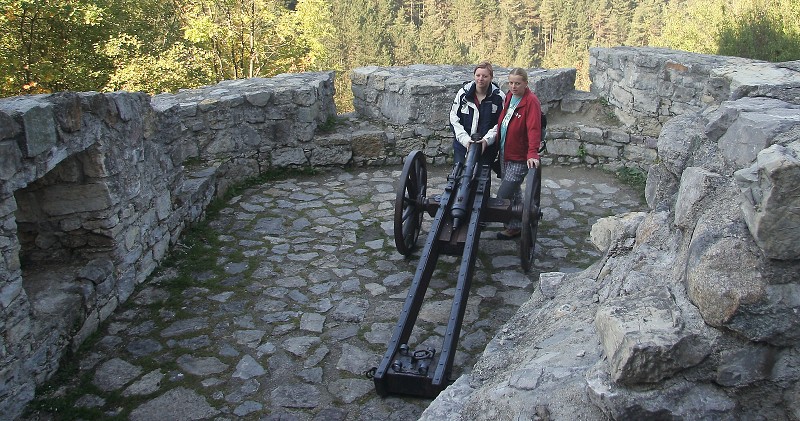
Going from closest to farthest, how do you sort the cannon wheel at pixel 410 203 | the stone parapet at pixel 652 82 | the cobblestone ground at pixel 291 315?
the cobblestone ground at pixel 291 315 < the cannon wheel at pixel 410 203 < the stone parapet at pixel 652 82

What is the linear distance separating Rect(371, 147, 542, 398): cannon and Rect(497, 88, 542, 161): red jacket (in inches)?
9.5

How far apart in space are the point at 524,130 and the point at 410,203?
0.99 meters

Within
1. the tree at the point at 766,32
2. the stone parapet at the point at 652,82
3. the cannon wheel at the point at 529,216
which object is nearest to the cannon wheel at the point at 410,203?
the cannon wheel at the point at 529,216

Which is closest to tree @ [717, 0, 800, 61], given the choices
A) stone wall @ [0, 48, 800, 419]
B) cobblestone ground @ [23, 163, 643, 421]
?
stone wall @ [0, 48, 800, 419]

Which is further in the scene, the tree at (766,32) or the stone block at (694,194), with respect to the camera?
the tree at (766,32)

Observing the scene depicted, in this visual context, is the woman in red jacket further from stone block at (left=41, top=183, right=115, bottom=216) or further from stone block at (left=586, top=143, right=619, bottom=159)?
stone block at (left=41, top=183, right=115, bottom=216)

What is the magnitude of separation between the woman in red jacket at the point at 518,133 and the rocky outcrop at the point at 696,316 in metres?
1.95

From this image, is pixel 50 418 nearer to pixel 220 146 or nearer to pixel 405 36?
pixel 220 146

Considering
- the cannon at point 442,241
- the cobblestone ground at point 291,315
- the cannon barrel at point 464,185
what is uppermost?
the cannon barrel at point 464,185

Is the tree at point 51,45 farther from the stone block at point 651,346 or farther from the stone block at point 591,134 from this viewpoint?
the stone block at point 651,346

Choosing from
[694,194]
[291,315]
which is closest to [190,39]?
[291,315]

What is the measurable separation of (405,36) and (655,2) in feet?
59.2

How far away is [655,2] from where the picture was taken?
151 feet

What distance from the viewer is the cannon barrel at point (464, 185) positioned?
4054 millimetres
